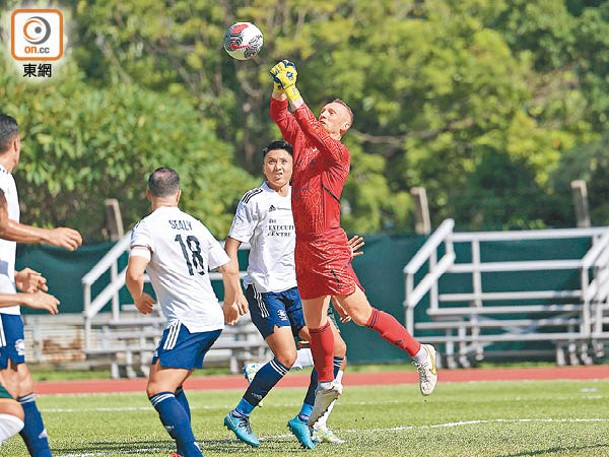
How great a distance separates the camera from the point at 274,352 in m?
9.59

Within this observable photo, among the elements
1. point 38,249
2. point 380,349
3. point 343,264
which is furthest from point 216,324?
point 38,249

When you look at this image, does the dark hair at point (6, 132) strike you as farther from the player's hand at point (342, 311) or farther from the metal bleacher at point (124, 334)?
the metal bleacher at point (124, 334)

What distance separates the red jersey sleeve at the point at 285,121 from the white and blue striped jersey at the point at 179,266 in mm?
1257

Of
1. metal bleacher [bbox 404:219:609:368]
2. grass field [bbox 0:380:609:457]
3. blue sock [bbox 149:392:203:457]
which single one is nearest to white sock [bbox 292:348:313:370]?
grass field [bbox 0:380:609:457]

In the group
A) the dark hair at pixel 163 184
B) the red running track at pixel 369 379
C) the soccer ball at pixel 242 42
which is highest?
the soccer ball at pixel 242 42

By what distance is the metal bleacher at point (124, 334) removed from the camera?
1898cm

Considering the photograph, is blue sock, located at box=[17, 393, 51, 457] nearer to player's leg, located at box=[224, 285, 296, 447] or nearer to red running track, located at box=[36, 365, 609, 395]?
player's leg, located at box=[224, 285, 296, 447]

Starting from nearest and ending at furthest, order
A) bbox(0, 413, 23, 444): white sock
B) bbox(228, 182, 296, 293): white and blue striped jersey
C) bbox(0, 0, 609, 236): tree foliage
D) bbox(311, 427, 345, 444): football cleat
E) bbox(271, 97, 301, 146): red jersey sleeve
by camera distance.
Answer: bbox(0, 413, 23, 444): white sock
bbox(271, 97, 301, 146): red jersey sleeve
bbox(311, 427, 345, 444): football cleat
bbox(228, 182, 296, 293): white and blue striped jersey
bbox(0, 0, 609, 236): tree foliage

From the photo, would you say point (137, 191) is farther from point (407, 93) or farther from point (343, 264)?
point (343, 264)

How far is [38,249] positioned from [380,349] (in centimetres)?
550

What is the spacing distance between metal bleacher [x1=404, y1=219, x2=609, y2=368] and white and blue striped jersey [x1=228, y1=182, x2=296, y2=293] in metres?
9.01

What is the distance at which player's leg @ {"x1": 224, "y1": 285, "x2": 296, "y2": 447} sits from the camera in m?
9.36

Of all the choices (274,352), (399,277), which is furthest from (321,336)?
(399,277)

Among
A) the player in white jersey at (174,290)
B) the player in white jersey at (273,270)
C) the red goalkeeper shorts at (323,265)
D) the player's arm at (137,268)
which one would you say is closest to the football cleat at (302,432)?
the player in white jersey at (273,270)
